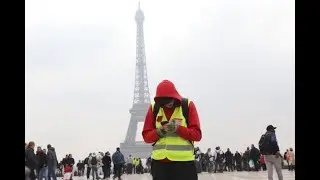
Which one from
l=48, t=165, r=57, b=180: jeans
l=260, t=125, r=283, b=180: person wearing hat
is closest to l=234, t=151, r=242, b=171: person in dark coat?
l=48, t=165, r=57, b=180: jeans

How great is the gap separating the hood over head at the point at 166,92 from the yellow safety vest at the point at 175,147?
12 centimetres

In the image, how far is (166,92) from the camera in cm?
489

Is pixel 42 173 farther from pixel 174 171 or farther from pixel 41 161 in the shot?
pixel 174 171

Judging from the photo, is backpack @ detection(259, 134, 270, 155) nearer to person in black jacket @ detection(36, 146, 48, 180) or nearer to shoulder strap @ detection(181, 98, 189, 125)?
shoulder strap @ detection(181, 98, 189, 125)

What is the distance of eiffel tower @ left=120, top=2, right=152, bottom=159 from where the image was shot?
82750 mm

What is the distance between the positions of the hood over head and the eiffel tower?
74.2 metres

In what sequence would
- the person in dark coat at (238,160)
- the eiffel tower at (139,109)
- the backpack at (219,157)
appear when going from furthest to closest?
the eiffel tower at (139,109) < the person in dark coat at (238,160) < the backpack at (219,157)

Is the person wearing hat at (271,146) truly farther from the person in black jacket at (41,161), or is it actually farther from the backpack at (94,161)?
the backpack at (94,161)

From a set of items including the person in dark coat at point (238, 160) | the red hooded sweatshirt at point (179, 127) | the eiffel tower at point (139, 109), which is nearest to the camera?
the red hooded sweatshirt at point (179, 127)

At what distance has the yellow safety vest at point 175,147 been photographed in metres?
4.89

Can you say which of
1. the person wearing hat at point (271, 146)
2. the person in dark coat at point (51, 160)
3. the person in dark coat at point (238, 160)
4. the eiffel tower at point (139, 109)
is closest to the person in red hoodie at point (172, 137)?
the person wearing hat at point (271, 146)

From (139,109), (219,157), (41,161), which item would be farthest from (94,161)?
(139,109)
